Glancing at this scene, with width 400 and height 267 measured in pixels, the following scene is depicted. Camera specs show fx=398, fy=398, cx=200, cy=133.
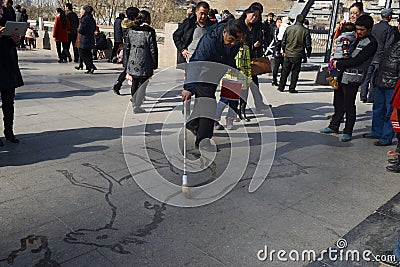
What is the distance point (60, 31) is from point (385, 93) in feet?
33.9

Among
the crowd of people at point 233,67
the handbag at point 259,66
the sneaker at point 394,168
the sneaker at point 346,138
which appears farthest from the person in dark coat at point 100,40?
the sneaker at point 394,168

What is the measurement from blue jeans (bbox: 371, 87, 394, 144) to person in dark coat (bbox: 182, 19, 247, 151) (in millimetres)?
2301

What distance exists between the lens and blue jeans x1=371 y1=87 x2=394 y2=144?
18.1ft

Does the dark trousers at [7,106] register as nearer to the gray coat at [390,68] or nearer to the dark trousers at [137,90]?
the dark trousers at [137,90]

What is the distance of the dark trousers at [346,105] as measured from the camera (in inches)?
219

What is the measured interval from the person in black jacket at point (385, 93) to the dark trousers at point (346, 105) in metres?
0.33

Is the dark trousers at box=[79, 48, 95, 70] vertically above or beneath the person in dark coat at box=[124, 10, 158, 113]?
beneath

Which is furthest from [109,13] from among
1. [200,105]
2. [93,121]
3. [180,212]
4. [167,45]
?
[180,212]

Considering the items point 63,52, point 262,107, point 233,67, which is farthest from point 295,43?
point 63,52

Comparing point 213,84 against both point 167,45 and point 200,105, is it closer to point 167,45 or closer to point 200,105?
point 200,105

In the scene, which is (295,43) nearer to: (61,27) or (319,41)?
(61,27)

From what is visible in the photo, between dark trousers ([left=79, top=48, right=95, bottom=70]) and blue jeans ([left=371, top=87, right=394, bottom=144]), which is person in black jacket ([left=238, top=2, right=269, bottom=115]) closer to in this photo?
blue jeans ([left=371, top=87, right=394, bottom=144])

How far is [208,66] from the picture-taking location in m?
4.51

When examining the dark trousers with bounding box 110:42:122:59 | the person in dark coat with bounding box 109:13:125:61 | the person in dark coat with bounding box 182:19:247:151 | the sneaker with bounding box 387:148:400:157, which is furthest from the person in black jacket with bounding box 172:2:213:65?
the dark trousers with bounding box 110:42:122:59
